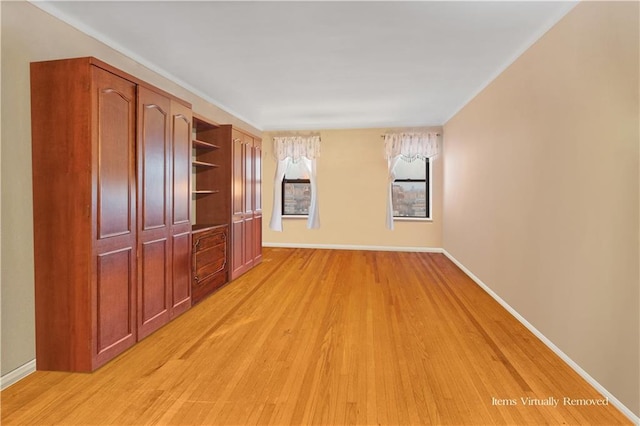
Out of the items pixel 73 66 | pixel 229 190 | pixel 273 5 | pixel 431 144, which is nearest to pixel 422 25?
pixel 273 5

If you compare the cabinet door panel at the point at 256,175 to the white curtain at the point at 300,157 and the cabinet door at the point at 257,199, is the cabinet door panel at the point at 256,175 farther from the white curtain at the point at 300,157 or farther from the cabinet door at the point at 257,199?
the white curtain at the point at 300,157

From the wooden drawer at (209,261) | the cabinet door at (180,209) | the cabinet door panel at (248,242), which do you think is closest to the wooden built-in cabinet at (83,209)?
the cabinet door at (180,209)

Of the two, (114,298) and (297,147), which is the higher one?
(297,147)

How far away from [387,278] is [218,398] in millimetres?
2968

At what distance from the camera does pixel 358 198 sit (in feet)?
21.3

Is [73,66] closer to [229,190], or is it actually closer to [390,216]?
[229,190]

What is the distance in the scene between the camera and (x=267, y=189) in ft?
22.3

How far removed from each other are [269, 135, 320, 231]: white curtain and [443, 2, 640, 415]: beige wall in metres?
3.64

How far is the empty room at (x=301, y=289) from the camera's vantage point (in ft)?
5.85

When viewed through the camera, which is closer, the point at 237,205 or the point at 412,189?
the point at 237,205

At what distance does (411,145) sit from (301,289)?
12.2 ft

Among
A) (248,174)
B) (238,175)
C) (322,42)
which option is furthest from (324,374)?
(248,174)

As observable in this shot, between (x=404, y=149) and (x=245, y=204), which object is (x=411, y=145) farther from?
(x=245, y=204)

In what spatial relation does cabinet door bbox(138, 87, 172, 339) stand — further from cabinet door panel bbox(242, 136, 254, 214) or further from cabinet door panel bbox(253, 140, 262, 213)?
cabinet door panel bbox(253, 140, 262, 213)
